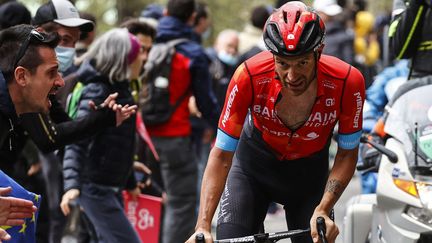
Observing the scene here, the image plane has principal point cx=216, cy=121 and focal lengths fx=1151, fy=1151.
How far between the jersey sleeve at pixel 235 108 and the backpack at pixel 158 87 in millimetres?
4021

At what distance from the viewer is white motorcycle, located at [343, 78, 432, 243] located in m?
6.37

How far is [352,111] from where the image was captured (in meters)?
6.14

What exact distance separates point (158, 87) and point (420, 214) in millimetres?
4164

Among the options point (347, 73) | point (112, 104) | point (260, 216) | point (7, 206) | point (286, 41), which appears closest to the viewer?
point (7, 206)

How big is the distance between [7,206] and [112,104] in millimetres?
2290

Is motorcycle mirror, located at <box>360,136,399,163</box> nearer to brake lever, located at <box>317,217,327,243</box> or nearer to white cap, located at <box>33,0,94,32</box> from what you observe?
brake lever, located at <box>317,217,327,243</box>

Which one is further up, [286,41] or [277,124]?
[286,41]

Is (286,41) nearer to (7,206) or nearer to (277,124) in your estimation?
(277,124)

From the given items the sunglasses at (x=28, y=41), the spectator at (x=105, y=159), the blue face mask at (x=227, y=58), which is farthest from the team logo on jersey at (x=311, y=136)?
the blue face mask at (x=227, y=58)

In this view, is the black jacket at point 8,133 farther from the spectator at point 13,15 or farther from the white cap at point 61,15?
the spectator at point 13,15

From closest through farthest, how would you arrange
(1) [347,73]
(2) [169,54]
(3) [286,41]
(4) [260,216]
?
(3) [286,41], (1) [347,73], (4) [260,216], (2) [169,54]

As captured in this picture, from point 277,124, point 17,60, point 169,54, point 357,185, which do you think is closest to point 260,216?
point 277,124

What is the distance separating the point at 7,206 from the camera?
195 inches

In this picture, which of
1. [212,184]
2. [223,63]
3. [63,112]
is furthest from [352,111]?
[223,63]
